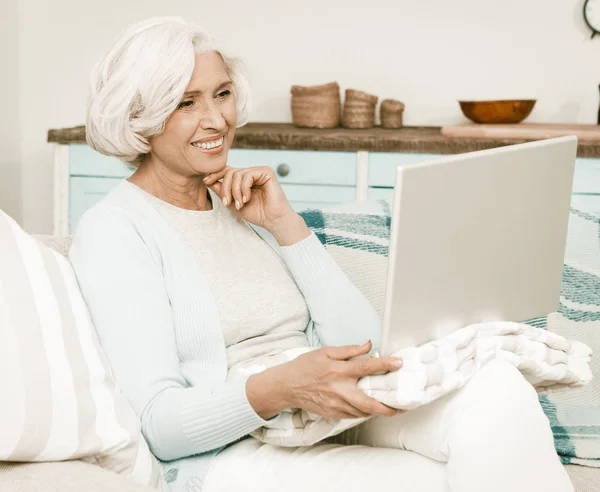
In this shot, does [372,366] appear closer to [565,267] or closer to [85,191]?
[565,267]

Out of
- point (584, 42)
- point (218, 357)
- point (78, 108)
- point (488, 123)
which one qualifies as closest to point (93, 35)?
point (78, 108)

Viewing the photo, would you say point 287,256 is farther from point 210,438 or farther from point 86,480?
point 86,480

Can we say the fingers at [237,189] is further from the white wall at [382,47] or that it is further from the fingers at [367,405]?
the white wall at [382,47]

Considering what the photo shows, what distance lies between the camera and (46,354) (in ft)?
3.59

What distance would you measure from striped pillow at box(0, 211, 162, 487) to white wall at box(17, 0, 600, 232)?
2108mm

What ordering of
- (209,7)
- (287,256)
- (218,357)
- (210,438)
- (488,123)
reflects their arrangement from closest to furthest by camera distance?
(210,438), (218,357), (287,256), (488,123), (209,7)

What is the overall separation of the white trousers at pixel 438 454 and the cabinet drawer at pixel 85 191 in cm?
173

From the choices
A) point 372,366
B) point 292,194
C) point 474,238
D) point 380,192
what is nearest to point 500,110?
point 380,192

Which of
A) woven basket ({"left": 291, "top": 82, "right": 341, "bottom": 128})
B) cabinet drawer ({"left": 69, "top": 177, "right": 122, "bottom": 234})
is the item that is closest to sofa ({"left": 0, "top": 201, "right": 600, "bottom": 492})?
cabinet drawer ({"left": 69, "top": 177, "right": 122, "bottom": 234})

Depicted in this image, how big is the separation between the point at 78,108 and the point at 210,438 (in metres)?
2.46

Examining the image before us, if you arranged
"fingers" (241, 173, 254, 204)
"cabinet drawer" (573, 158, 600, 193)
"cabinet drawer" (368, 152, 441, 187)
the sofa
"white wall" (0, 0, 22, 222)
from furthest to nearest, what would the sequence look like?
1. "white wall" (0, 0, 22, 222)
2. "cabinet drawer" (368, 152, 441, 187)
3. "cabinet drawer" (573, 158, 600, 193)
4. "fingers" (241, 173, 254, 204)
5. the sofa

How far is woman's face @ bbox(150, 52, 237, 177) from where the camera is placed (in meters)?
1.50

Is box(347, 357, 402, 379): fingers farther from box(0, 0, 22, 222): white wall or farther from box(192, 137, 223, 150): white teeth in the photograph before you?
box(0, 0, 22, 222): white wall

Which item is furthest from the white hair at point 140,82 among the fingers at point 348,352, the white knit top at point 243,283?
the fingers at point 348,352
